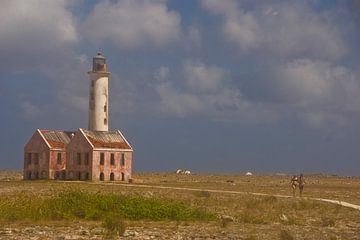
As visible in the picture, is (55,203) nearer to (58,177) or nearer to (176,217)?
(176,217)

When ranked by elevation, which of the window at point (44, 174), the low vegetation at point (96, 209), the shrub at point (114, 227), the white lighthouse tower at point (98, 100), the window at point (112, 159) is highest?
the white lighthouse tower at point (98, 100)

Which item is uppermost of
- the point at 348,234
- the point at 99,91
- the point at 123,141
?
the point at 99,91

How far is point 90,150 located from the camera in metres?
83.5

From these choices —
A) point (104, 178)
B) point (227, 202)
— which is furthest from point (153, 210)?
point (104, 178)

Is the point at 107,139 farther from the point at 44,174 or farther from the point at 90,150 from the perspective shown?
the point at 44,174

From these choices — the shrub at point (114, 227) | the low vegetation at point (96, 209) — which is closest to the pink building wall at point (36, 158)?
the low vegetation at point (96, 209)

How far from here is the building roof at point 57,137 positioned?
87.6 meters

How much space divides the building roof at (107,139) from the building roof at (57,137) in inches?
172

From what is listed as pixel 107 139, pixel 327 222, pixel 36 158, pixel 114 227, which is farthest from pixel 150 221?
pixel 36 158

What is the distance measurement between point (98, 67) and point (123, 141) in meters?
9.50

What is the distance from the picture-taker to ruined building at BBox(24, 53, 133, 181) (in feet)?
276

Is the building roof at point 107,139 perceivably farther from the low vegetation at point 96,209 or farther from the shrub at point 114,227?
the shrub at point 114,227

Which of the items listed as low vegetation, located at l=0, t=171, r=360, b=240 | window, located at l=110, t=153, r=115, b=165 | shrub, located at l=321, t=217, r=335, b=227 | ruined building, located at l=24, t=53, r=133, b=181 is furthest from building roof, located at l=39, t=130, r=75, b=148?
shrub, located at l=321, t=217, r=335, b=227

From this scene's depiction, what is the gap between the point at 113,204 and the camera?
33156mm
